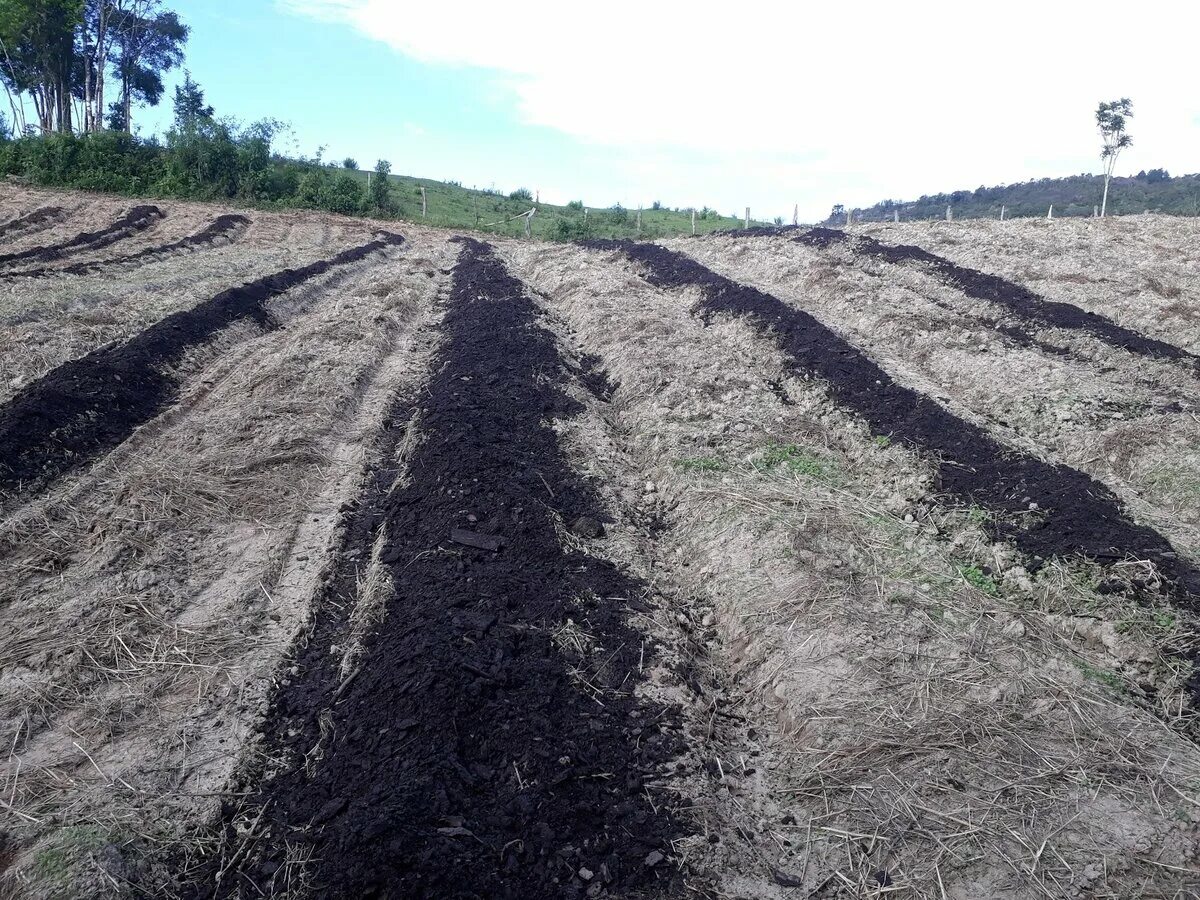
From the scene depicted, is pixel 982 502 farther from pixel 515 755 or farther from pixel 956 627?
pixel 515 755

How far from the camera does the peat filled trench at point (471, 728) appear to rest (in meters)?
3.34

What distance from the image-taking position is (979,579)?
19.3ft

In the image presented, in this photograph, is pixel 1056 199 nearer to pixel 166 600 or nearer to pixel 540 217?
pixel 540 217

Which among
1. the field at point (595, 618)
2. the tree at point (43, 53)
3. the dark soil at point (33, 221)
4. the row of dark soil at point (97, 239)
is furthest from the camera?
the tree at point (43, 53)

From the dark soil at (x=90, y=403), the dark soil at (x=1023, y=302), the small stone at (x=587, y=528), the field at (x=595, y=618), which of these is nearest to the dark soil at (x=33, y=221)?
the field at (x=595, y=618)

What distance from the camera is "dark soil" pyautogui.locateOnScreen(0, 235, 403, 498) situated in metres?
7.16

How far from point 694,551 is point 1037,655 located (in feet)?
8.52

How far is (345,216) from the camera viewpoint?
36062 millimetres

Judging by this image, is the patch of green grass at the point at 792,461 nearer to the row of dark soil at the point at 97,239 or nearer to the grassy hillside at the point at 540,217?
the row of dark soil at the point at 97,239

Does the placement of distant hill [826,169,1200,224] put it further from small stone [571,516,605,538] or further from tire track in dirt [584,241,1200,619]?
small stone [571,516,605,538]

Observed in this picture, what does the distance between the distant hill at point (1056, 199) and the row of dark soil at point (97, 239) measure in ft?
140

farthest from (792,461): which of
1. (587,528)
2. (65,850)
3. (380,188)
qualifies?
(380,188)

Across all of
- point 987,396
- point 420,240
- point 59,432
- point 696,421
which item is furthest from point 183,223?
point 987,396

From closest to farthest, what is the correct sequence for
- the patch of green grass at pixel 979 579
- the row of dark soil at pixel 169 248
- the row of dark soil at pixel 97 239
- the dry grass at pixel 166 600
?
the dry grass at pixel 166 600 < the patch of green grass at pixel 979 579 < the row of dark soil at pixel 169 248 < the row of dark soil at pixel 97 239
